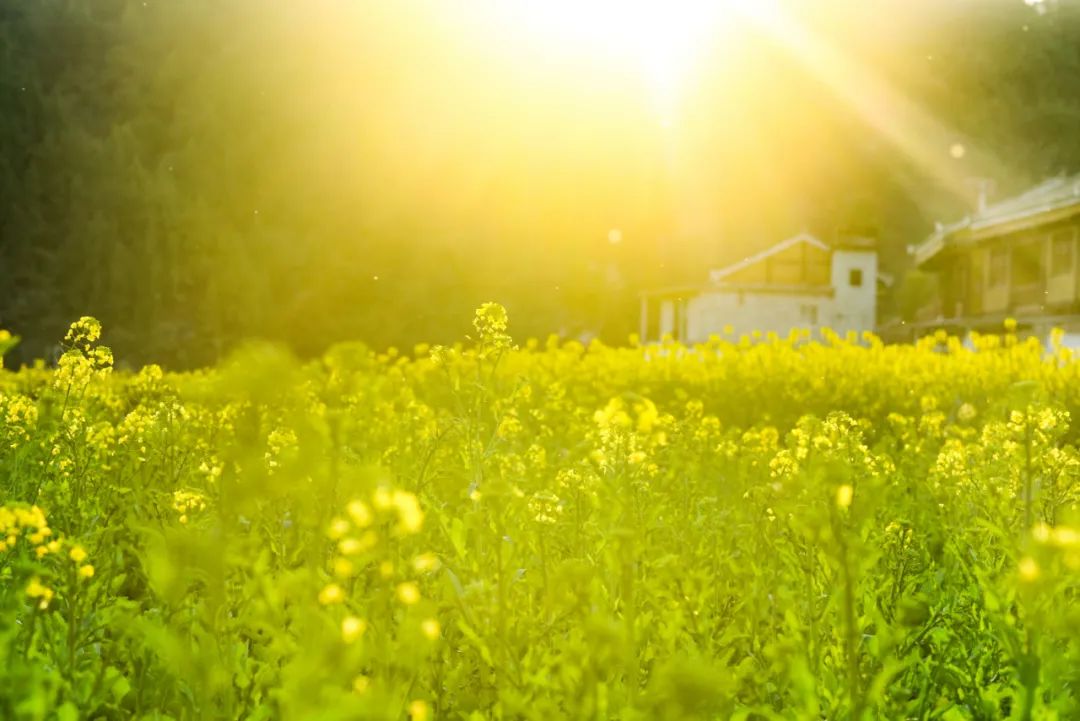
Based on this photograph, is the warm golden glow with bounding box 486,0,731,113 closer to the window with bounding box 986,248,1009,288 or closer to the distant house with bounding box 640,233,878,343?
the distant house with bounding box 640,233,878,343

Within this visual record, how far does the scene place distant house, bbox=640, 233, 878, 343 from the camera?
46.4m

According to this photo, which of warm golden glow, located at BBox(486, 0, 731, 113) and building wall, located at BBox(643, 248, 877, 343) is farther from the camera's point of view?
building wall, located at BBox(643, 248, 877, 343)

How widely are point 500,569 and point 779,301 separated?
46.8 m

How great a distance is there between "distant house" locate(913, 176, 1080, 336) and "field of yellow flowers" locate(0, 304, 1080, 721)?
2256 centimetres

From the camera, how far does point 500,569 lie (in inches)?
87.6

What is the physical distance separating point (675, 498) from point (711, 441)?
1.90 meters

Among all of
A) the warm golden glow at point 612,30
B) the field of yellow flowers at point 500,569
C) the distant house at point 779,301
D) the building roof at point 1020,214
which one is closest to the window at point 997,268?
the building roof at point 1020,214

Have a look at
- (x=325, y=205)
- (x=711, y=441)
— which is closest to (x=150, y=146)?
(x=325, y=205)

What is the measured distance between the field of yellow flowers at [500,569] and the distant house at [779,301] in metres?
40.2

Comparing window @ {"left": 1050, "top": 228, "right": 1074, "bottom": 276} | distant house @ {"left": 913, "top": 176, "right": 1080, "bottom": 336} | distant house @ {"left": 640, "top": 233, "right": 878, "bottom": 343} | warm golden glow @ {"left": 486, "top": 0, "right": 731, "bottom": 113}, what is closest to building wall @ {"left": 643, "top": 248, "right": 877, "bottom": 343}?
distant house @ {"left": 640, "top": 233, "right": 878, "bottom": 343}

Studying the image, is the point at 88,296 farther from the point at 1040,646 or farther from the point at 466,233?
the point at 1040,646

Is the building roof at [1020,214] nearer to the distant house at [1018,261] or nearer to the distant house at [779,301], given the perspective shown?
the distant house at [1018,261]

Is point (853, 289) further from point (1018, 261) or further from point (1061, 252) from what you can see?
point (1061, 252)

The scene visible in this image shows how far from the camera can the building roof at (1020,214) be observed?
25425 mm
